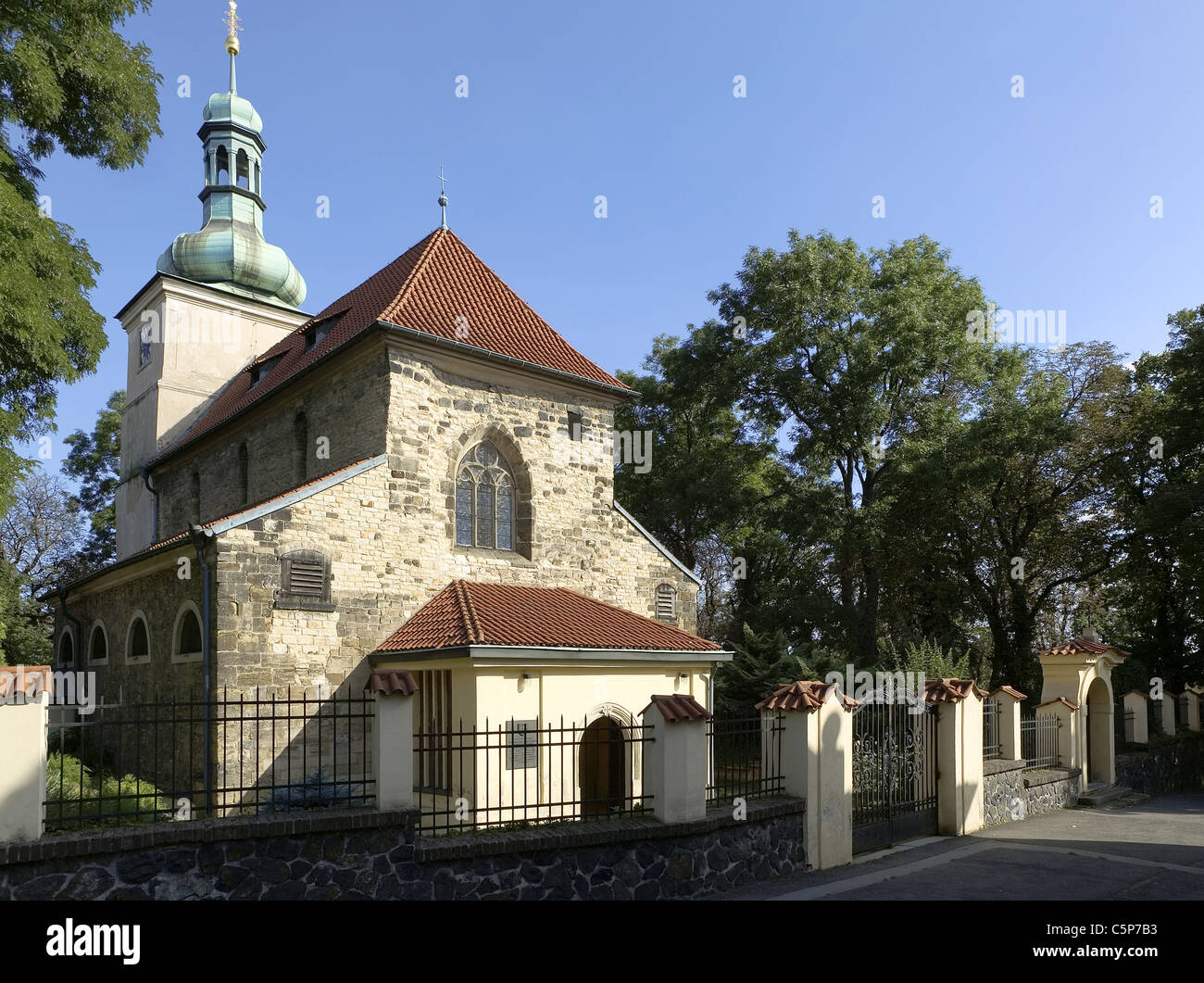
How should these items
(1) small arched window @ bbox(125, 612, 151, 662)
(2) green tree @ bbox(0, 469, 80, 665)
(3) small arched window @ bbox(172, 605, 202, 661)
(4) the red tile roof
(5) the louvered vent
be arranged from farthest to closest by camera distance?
(2) green tree @ bbox(0, 469, 80, 665) < (4) the red tile roof < (1) small arched window @ bbox(125, 612, 151, 662) < (3) small arched window @ bbox(172, 605, 202, 661) < (5) the louvered vent

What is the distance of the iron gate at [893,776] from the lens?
11109mm

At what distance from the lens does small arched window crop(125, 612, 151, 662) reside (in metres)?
14.8

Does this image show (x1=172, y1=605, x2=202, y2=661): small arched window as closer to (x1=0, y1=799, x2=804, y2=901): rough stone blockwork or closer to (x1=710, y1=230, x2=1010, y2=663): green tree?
(x1=0, y1=799, x2=804, y2=901): rough stone blockwork

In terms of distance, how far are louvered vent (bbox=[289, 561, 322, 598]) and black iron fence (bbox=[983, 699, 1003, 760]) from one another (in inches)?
416

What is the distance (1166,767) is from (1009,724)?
6.67 m

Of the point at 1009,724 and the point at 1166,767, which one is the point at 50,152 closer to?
the point at 1009,724

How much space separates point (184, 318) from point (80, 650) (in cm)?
1024

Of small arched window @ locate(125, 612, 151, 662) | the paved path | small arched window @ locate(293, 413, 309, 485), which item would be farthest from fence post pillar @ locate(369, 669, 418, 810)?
small arched window @ locate(293, 413, 309, 485)

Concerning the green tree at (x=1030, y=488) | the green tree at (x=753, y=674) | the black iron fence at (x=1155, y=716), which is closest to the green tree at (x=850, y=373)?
the green tree at (x=1030, y=488)

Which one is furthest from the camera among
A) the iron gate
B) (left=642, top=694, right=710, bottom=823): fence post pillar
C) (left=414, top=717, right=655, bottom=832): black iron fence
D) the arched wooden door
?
the arched wooden door

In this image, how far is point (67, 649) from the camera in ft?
63.9

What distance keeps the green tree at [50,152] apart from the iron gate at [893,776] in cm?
1084

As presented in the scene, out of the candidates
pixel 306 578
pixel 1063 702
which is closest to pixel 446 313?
pixel 306 578

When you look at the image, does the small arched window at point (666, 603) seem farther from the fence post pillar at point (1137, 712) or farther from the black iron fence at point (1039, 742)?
the fence post pillar at point (1137, 712)
